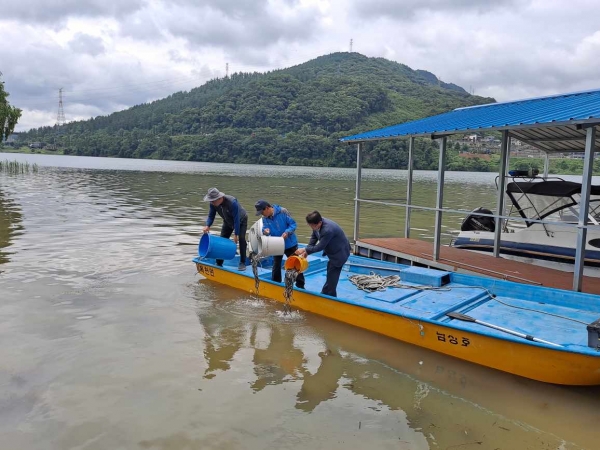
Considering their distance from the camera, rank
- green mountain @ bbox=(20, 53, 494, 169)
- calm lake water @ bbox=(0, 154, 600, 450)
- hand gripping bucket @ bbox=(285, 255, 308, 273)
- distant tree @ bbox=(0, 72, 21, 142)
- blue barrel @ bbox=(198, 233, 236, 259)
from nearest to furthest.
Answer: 1. calm lake water @ bbox=(0, 154, 600, 450)
2. hand gripping bucket @ bbox=(285, 255, 308, 273)
3. blue barrel @ bbox=(198, 233, 236, 259)
4. distant tree @ bbox=(0, 72, 21, 142)
5. green mountain @ bbox=(20, 53, 494, 169)

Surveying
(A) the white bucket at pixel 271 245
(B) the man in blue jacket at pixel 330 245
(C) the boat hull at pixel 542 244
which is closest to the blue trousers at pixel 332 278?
(B) the man in blue jacket at pixel 330 245

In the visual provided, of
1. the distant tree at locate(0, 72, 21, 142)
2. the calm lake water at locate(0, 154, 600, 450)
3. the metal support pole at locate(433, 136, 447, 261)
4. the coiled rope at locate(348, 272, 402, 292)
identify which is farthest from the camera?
the distant tree at locate(0, 72, 21, 142)

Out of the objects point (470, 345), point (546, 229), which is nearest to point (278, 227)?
point (470, 345)

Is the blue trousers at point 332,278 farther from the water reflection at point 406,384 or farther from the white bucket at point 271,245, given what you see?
the white bucket at point 271,245

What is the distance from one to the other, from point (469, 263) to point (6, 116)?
3722cm

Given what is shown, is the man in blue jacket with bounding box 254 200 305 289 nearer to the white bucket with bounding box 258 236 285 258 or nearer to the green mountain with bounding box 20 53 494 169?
the white bucket with bounding box 258 236 285 258

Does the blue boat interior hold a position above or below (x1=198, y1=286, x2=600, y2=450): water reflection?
above

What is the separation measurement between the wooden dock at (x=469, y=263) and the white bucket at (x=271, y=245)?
3.11 meters

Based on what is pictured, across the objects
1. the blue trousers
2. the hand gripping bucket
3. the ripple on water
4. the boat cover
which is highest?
the boat cover

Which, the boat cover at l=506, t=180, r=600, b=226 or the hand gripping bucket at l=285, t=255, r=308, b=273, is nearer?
the hand gripping bucket at l=285, t=255, r=308, b=273

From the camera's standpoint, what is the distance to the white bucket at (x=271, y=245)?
846 cm

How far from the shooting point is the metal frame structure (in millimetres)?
6996

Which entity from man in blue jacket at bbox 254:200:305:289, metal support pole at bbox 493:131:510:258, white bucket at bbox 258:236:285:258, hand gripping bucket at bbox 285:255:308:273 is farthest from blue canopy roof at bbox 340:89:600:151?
hand gripping bucket at bbox 285:255:308:273

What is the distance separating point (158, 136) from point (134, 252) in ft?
403
